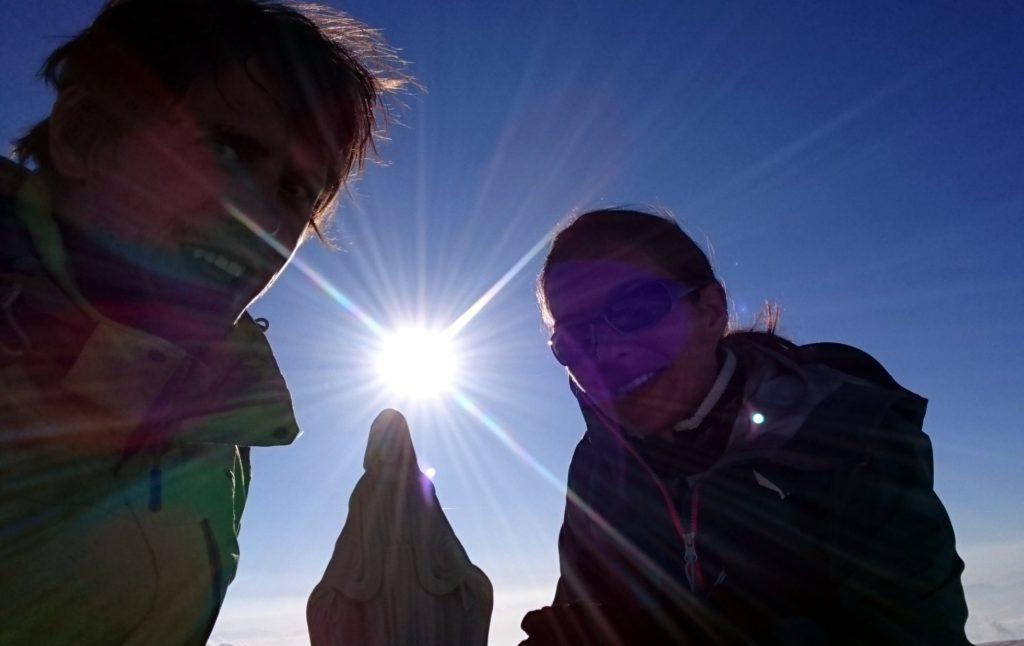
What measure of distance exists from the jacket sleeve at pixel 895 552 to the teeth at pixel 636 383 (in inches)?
32.3

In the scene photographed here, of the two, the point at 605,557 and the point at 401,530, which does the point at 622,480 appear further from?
the point at 401,530

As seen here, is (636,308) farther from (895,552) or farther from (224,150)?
(224,150)

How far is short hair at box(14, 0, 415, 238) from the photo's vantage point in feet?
5.85

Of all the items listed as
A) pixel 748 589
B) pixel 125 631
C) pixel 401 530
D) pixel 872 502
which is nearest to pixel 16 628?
pixel 125 631

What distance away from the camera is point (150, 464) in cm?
156

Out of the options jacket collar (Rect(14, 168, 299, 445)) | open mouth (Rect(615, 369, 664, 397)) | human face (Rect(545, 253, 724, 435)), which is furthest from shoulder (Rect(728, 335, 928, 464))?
jacket collar (Rect(14, 168, 299, 445))

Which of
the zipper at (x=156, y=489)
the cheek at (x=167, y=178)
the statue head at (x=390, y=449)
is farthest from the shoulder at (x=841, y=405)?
the cheek at (x=167, y=178)

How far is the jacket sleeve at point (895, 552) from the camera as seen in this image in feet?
6.63

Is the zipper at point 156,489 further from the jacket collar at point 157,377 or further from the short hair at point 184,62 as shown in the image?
the short hair at point 184,62

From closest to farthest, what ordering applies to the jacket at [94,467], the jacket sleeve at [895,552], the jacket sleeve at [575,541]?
the jacket at [94,467] < the jacket sleeve at [895,552] < the jacket sleeve at [575,541]

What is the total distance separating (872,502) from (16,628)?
2.37 m

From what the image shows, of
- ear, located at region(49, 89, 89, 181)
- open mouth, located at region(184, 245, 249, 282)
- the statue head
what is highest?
ear, located at region(49, 89, 89, 181)

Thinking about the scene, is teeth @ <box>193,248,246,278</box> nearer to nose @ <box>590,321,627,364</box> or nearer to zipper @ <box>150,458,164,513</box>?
zipper @ <box>150,458,164,513</box>

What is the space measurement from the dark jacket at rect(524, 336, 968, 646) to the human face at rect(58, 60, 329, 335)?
4.93ft
